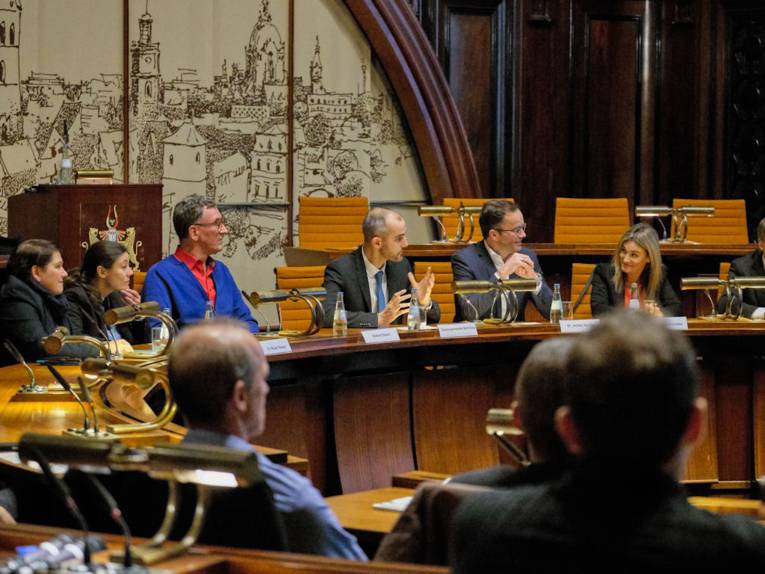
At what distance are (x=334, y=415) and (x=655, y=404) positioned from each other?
12.4ft

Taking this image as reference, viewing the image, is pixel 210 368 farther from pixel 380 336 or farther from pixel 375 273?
pixel 375 273

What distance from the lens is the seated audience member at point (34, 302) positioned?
5.43m

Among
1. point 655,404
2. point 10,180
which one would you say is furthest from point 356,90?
point 655,404

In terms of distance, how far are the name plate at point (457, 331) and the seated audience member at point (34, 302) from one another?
4.83ft

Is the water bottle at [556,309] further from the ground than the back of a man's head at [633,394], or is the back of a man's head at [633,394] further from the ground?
the back of a man's head at [633,394]

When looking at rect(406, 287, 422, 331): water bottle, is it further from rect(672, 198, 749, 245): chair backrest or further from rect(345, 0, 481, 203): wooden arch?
rect(345, 0, 481, 203): wooden arch

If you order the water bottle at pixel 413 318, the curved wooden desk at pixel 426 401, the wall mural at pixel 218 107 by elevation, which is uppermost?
the wall mural at pixel 218 107

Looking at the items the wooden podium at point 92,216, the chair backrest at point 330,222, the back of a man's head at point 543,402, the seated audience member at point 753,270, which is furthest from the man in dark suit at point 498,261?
the back of a man's head at point 543,402

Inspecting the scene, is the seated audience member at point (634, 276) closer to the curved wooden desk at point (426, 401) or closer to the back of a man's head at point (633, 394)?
the curved wooden desk at point (426, 401)

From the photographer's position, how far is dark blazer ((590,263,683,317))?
22.3 feet

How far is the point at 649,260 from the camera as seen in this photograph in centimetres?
675

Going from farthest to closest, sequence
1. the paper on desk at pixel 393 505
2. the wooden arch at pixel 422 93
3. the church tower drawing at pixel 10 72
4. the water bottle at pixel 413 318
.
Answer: the wooden arch at pixel 422 93
the church tower drawing at pixel 10 72
the water bottle at pixel 413 318
the paper on desk at pixel 393 505

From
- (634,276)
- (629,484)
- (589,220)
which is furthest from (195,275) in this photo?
(629,484)

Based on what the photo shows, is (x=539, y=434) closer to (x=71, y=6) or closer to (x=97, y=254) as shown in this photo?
(x=97, y=254)
